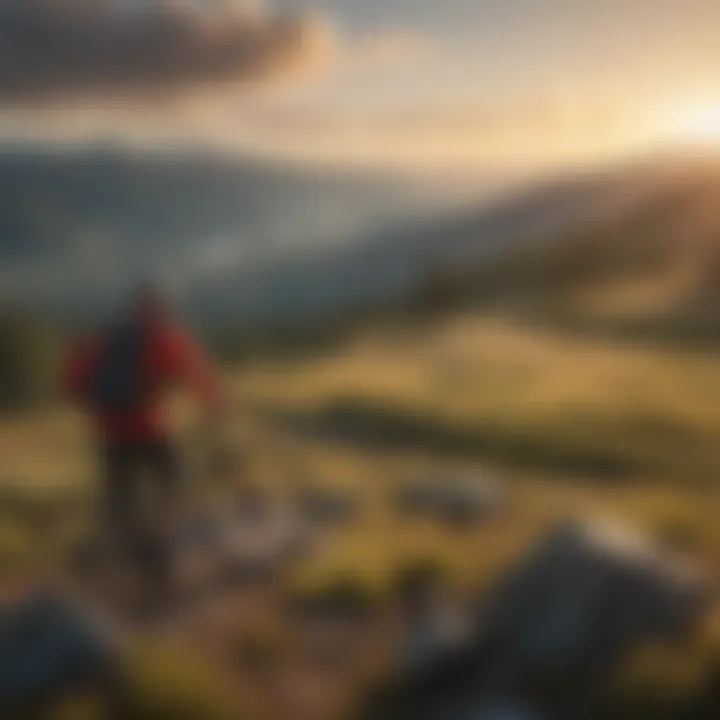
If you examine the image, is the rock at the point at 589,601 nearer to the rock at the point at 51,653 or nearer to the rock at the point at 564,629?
the rock at the point at 564,629

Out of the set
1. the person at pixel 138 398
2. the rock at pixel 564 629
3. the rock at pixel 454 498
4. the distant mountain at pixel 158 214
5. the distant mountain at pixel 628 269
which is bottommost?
the rock at pixel 564 629

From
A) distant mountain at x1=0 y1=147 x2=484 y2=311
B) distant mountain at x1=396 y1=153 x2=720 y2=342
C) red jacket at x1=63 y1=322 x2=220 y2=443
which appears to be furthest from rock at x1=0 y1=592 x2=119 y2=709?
distant mountain at x1=396 y1=153 x2=720 y2=342

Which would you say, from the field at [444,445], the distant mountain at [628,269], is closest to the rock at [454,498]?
the field at [444,445]

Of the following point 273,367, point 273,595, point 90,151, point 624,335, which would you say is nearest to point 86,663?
point 273,595

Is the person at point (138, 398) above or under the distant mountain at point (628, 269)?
under

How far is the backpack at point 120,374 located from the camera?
101cm

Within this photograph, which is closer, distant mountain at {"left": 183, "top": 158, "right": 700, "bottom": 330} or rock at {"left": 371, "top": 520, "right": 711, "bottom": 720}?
rock at {"left": 371, "top": 520, "right": 711, "bottom": 720}

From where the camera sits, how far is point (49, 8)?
3.65 feet

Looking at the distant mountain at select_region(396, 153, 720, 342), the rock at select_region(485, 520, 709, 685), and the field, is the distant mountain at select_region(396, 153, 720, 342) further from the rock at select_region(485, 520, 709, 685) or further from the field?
the rock at select_region(485, 520, 709, 685)

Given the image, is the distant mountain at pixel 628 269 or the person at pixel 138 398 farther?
A: the distant mountain at pixel 628 269

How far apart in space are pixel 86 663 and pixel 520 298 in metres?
0.62

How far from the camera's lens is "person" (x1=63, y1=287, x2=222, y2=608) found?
1021mm

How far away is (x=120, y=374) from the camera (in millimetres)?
1017

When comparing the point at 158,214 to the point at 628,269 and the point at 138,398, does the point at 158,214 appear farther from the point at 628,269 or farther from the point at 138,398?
the point at 628,269
